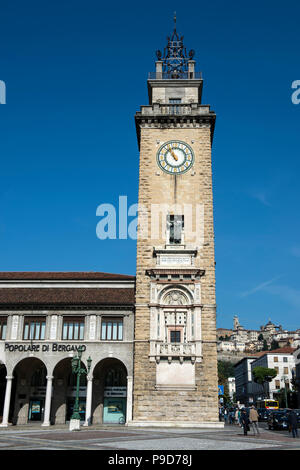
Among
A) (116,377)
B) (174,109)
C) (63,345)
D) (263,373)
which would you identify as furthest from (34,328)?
(263,373)

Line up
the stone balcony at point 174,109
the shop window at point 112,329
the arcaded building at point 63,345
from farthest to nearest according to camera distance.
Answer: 1. the stone balcony at point 174,109
2. the shop window at point 112,329
3. the arcaded building at point 63,345

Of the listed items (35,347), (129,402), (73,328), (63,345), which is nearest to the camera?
(129,402)

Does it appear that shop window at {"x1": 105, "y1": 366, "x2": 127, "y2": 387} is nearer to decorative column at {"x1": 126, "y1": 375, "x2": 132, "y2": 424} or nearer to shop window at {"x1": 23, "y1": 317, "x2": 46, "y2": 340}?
decorative column at {"x1": 126, "y1": 375, "x2": 132, "y2": 424}

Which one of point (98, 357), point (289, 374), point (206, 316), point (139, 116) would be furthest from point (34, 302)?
point (289, 374)

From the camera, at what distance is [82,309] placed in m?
40.1

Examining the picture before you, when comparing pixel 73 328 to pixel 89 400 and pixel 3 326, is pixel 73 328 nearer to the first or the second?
pixel 89 400

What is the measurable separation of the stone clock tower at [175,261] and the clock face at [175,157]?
0.09 metres

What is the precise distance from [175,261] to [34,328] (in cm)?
1366

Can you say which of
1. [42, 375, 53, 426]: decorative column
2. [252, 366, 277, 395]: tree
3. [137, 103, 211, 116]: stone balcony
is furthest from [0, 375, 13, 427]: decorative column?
[252, 366, 277, 395]: tree

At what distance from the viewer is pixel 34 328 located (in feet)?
131

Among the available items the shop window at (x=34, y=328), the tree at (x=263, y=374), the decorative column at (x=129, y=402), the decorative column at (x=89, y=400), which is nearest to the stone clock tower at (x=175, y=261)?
the decorative column at (x=129, y=402)

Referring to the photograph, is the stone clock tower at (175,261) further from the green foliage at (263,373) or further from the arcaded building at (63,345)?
the green foliage at (263,373)

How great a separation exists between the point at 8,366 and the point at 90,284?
995 cm

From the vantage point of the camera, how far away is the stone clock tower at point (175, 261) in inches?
1401
